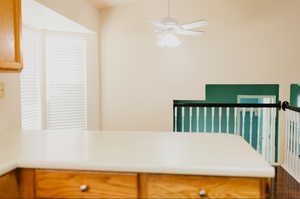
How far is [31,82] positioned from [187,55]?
7.91 feet

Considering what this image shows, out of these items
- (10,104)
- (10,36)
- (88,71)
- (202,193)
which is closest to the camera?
(202,193)

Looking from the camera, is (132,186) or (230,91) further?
(230,91)

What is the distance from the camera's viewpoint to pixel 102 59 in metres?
4.73

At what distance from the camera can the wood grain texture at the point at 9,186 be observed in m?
1.23

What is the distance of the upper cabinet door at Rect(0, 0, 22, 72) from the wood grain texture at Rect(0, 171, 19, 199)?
733 mm

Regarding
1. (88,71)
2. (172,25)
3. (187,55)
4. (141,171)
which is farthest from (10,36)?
(187,55)

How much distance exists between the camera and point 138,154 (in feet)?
4.51

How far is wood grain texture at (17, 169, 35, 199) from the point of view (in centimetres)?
131

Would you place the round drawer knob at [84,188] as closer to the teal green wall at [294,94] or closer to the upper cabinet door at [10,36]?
the upper cabinet door at [10,36]

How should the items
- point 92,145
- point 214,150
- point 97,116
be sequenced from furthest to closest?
point 97,116 → point 92,145 → point 214,150

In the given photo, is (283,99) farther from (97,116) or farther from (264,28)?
(97,116)

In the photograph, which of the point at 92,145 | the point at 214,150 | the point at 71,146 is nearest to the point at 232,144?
the point at 214,150

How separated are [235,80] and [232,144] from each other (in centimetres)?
307

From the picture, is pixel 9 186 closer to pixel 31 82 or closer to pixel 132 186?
pixel 132 186
